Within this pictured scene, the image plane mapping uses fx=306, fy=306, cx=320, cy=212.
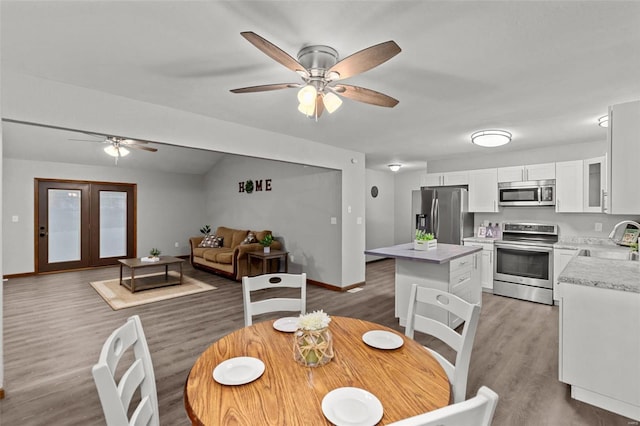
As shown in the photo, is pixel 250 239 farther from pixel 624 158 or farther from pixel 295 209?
pixel 624 158

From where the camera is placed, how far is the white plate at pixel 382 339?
1454mm

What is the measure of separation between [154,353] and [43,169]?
5756 millimetres

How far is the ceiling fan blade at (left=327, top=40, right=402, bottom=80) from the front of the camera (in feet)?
4.85

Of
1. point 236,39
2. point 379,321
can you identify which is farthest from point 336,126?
point 379,321

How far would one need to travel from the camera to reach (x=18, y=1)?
153cm

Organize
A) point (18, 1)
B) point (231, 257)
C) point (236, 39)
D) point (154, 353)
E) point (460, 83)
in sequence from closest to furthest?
1. point (18, 1)
2. point (236, 39)
3. point (460, 83)
4. point (154, 353)
5. point (231, 257)

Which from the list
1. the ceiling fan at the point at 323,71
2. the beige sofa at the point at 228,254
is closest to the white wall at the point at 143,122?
the ceiling fan at the point at 323,71

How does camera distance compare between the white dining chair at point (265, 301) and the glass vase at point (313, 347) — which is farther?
the white dining chair at point (265, 301)

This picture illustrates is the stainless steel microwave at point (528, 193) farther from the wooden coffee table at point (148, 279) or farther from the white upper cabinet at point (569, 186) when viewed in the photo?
the wooden coffee table at point (148, 279)

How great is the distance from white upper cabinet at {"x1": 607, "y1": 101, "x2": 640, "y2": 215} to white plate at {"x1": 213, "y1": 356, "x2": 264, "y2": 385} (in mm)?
2508

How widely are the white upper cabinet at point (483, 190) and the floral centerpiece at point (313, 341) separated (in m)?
4.76

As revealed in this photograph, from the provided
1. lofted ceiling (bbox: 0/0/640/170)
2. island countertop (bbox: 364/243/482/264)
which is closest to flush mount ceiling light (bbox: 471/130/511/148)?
lofted ceiling (bbox: 0/0/640/170)

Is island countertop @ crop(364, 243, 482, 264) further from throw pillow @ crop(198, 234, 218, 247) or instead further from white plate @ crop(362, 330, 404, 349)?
throw pillow @ crop(198, 234, 218, 247)

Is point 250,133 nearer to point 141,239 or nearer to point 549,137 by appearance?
point 549,137
